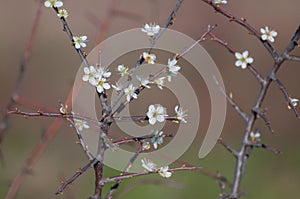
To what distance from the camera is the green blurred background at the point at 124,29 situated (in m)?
3.56

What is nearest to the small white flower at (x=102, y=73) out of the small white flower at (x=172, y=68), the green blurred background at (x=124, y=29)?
the small white flower at (x=172, y=68)

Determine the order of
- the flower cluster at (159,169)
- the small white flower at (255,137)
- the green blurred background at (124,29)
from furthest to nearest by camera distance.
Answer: the green blurred background at (124,29) → the small white flower at (255,137) → the flower cluster at (159,169)

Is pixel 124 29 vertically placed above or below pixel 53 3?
above

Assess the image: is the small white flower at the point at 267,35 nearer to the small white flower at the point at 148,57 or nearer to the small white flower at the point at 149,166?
the small white flower at the point at 148,57

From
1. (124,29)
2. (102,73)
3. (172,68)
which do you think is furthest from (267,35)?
(124,29)

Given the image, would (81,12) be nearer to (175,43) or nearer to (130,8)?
(130,8)

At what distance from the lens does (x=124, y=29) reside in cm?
427

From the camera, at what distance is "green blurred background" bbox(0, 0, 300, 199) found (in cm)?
356

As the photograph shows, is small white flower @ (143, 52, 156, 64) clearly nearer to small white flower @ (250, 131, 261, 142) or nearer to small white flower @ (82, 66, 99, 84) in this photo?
small white flower @ (82, 66, 99, 84)

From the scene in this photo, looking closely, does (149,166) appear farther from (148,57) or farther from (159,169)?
(148,57)

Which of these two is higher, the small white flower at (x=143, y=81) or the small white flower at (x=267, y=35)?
the small white flower at (x=267, y=35)

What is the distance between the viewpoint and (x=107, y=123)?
3.51 feet

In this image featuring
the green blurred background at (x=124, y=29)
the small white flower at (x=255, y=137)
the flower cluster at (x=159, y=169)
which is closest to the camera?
the flower cluster at (x=159, y=169)

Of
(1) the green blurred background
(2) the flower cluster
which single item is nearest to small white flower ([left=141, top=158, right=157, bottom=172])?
(2) the flower cluster
